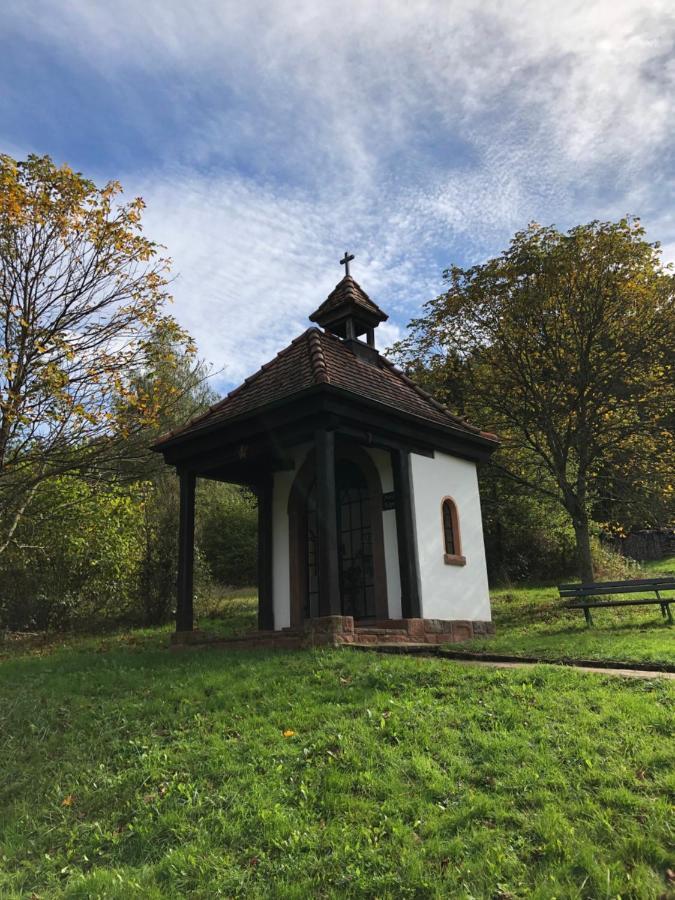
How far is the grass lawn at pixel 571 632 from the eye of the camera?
8.28 m

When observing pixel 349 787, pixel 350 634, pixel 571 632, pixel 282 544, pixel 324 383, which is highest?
pixel 324 383

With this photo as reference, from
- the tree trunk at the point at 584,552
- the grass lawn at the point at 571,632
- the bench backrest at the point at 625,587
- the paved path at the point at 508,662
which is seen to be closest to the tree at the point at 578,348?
the tree trunk at the point at 584,552

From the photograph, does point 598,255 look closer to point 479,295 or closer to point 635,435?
point 479,295

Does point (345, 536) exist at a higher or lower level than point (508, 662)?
higher

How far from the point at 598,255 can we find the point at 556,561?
10266 mm

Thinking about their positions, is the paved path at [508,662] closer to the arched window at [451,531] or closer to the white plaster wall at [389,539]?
the white plaster wall at [389,539]

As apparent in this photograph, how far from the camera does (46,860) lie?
179 inches

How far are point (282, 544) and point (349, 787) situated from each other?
811 cm

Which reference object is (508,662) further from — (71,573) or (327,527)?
(71,573)

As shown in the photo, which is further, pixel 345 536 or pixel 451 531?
pixel 345 536

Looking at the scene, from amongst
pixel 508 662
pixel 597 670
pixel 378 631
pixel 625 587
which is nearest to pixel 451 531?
pixel 625 587

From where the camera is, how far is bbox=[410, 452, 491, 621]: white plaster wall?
1130 centimetres

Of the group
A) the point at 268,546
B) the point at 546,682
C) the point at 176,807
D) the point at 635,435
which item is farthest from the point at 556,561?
the point at 176,807

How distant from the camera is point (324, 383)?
9602mm
